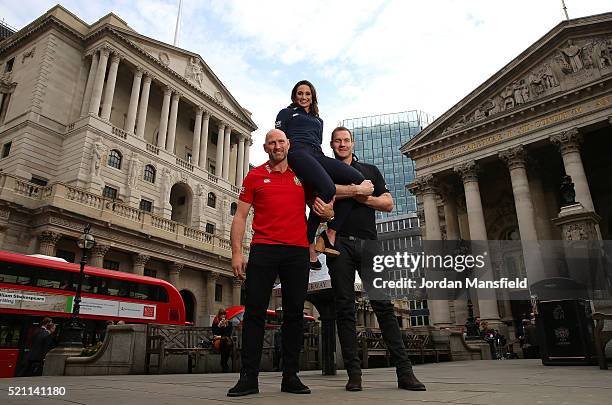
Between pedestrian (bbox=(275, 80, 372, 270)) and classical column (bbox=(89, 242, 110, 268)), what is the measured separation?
23.9 m

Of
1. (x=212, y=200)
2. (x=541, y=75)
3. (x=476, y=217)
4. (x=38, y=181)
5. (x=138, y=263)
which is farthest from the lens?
(x=212, y=200)

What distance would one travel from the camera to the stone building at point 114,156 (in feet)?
81.9

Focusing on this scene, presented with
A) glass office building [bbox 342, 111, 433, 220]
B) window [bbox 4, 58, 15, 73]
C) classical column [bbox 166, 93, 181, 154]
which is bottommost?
classical column [bbox 166, 93, 181, 154]

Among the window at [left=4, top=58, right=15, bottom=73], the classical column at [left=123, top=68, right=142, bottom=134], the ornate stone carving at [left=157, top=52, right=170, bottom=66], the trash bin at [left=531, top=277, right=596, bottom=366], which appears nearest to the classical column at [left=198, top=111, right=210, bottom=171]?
the ornate stone carving at [left=157, top=52, right=170, bottom=66]

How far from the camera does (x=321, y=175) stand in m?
4.07

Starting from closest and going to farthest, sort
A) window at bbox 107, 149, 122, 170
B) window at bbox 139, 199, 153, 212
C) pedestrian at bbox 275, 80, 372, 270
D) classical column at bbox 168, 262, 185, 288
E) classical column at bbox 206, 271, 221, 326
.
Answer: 1. pedestrian at bbox 275, 80, 372, 270
2. classical column at bbox 168, 262, 185, 288
3. window at bbox 107, 149, 122, 170
4. window at bbox 139, 199, 153, 212
5. classical column at bbox 206, 271, 221, 326

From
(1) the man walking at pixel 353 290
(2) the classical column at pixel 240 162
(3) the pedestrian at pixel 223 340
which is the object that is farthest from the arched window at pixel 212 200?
(1) the man walking at pixel 353 290

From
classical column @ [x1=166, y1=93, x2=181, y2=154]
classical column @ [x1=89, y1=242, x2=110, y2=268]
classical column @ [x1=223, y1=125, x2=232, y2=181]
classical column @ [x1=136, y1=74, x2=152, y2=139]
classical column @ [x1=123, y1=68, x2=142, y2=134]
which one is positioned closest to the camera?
classical column @ [x1=89, y1=242, x2=110, y2=268]

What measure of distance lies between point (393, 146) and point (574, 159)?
80815mm

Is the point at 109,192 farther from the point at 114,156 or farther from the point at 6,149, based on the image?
the point at 6,149

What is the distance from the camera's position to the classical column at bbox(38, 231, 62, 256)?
2323 cm

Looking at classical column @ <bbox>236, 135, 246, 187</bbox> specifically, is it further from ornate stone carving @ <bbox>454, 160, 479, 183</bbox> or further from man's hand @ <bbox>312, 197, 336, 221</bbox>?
man's hand @ <bbox>312, 197, 336, 221</bbox>

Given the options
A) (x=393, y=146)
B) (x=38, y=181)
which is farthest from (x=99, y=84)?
(x=393, y=146)

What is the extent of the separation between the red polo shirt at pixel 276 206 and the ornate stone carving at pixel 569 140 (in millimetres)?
25763
